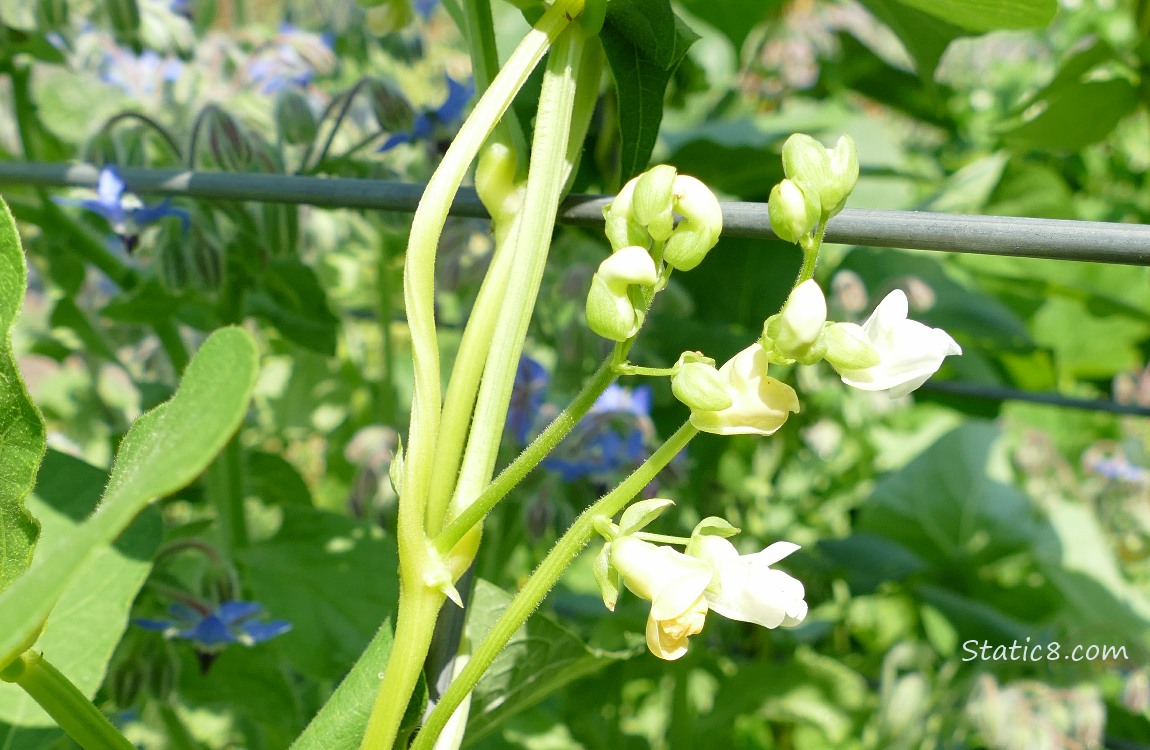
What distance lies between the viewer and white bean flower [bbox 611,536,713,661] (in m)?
0.29

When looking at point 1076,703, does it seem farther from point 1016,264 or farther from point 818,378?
point 1016,264

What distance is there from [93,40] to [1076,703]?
44.0 inches

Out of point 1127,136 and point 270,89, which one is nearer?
point 270,89

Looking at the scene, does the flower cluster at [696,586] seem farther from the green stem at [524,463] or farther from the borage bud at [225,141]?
the borage bud at [225,141]

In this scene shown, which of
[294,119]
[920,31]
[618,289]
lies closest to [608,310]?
[618,289]

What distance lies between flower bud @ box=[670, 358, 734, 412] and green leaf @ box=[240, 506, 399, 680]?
472 millimetres

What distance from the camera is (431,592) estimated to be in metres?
0.34

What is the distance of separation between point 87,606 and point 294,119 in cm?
51

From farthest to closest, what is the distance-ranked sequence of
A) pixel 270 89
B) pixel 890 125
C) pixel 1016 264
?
pixel 890 125
pixel 1016 264
pixel 270 89

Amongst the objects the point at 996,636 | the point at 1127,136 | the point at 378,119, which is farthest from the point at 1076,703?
the point at 1127,136

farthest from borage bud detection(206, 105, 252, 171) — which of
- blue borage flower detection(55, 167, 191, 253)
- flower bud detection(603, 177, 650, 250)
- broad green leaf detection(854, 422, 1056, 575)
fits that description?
broad green leaf detection(854, 422, 1056, 575)

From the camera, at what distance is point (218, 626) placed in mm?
683

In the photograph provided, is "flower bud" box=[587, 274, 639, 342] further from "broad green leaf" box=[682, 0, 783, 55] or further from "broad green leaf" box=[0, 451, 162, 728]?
"broad green leaf" box=[682, 0, 783, 55]

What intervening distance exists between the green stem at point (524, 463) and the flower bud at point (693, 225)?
4 centimetres
